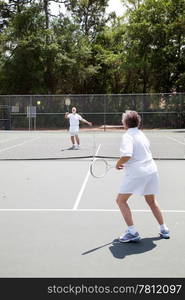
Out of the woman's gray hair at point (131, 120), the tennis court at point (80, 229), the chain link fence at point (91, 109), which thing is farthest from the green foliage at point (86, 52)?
the woman's gray hair at point (131, 120)

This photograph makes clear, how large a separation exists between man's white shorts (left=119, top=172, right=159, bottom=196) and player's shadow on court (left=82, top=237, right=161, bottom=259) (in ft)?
1.98

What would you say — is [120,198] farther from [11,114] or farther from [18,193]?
[11,114]

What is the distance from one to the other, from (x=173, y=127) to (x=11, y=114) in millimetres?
12415

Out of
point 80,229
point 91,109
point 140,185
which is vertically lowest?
point 80,229

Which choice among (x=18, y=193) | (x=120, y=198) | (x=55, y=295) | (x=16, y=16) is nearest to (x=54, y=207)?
(x=18, y=193)

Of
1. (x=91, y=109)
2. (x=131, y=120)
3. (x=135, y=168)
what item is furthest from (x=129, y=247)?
(x=91, y=109)

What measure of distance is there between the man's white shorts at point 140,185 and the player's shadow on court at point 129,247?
0.60 m

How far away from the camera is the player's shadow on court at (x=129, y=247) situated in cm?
484

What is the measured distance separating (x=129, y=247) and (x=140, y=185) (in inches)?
29.0

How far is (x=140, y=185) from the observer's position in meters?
5.11

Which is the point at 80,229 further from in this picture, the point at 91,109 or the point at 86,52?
the point at 86,52

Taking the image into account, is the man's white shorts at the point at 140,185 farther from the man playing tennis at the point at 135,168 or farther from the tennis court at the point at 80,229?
the tennis court at the point at 80,229

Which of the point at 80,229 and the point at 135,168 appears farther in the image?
the point at 80,229

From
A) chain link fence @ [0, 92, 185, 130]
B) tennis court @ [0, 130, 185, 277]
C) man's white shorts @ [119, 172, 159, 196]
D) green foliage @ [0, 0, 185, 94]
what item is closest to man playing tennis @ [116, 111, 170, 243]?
man's white shorts @ [119, 172, 159, 196]
